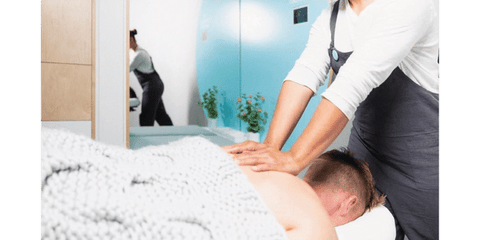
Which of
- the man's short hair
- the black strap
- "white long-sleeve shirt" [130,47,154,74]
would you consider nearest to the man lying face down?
the man's short hair

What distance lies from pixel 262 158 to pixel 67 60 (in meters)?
0.77

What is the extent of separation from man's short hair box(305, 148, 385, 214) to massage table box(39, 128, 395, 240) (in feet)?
1.51

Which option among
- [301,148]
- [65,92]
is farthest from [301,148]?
[65,92]

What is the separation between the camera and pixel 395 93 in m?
1.13

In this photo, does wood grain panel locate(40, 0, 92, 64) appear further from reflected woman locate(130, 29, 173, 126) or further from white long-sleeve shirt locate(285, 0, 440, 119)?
white long-sleeve shirt locate(285, 0, 440, 119)

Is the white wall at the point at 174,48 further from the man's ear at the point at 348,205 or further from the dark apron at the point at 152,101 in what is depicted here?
the man's ear at the point at 348,205

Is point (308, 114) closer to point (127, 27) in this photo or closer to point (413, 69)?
point (413, 69)

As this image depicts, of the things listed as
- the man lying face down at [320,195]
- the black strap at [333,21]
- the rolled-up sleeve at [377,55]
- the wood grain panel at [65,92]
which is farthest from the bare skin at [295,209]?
the wood grain panel at [65,92]

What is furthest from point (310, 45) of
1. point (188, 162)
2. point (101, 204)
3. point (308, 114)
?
point (101, 204)

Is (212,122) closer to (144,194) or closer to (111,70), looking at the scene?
(111,70)

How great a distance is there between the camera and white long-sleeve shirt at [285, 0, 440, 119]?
938 mm

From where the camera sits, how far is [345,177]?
3.58 feet

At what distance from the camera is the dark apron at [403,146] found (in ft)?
3.68

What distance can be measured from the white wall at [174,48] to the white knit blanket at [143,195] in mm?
713
